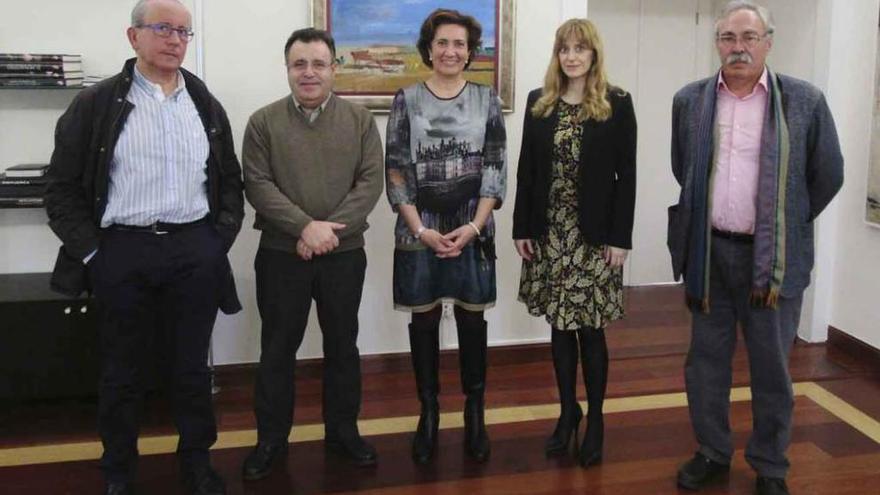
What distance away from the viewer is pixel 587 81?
2.68 metres

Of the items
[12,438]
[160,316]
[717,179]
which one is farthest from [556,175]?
[12,438]

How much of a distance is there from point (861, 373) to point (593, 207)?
79.3 inches

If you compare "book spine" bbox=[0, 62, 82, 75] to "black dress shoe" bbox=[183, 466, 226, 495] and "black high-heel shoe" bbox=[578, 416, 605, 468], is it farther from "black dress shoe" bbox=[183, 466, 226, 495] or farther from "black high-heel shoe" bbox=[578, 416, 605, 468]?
"black high-heel shoe" bbox=[578, 416, 605, 468]

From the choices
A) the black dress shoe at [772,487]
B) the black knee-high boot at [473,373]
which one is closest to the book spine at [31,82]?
the black knee-high boot at [473,373]

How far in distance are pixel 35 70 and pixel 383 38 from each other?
1.42 m

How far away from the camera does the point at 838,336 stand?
415 centimetres

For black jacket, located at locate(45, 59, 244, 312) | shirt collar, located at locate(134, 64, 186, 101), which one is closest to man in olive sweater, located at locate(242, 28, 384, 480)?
shirt collar, located at locate(134, 64, 186, 101)

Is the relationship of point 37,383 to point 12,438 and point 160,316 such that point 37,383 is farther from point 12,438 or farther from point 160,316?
point 160,316

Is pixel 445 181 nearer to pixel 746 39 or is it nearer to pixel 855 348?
pixel 746 39

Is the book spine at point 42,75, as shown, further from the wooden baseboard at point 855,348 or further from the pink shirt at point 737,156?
the wooden baseboard at point 855,348

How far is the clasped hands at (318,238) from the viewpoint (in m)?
2.64

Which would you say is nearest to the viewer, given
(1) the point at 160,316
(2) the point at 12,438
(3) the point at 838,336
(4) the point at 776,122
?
(4) the point at 776,122

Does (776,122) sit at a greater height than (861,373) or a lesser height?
greater

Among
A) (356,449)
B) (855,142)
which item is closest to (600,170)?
(356,449)
